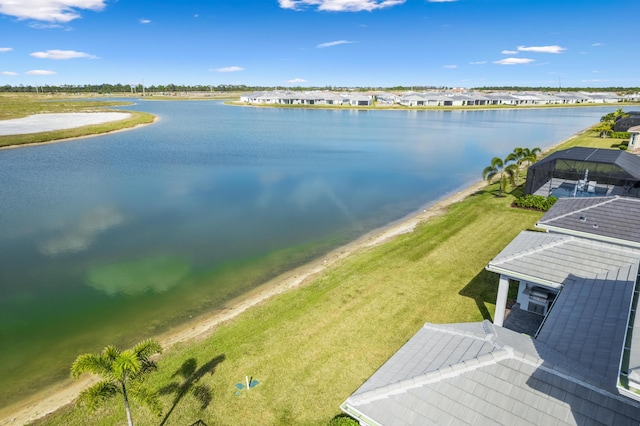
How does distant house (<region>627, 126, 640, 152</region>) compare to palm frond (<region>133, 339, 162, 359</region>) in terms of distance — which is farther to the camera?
distant house (<region>627, 126, 640, 152</region>)

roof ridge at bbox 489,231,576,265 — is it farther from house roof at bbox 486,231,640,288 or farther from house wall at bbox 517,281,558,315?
house wall at bbox 517,281,558,315

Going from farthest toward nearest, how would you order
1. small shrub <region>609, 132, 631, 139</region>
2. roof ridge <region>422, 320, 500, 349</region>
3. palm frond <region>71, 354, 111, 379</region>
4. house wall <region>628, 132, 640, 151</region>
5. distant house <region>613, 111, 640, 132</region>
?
distant house <region>613, 111, 640, 132</region> < small shrub <region>609, 132, 631, 139</region> < house wall <region>628, 132, 640, 151</region> < roof ridge <region>422, 320, 500, 349</region> < palm frond <region>71, 354, 111, 379</region>

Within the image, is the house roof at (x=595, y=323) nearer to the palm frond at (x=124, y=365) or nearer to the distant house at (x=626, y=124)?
the palm frond at (x=124, y=365)

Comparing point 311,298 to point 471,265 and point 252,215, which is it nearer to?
point 471,265

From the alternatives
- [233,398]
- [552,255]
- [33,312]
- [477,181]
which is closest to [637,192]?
[477,181]

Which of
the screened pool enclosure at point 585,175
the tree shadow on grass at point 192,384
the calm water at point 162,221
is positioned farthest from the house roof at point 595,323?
the screened pool enclosure at point 585,175

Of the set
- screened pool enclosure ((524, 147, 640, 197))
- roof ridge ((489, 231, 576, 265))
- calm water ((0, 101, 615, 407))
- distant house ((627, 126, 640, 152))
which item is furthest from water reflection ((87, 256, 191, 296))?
distant house ((627, 126, 640, 152))
